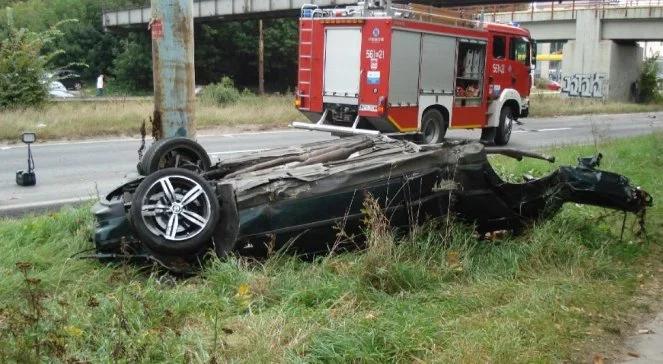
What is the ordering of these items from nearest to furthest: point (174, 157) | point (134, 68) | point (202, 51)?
point (174, 157) → point (202, 51) → point (134, 68)

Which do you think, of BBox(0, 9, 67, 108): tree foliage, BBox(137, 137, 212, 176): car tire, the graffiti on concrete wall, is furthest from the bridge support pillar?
BBox(137, 137, 212, 176): car tire

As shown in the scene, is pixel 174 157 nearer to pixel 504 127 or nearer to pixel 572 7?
pixel 504 127

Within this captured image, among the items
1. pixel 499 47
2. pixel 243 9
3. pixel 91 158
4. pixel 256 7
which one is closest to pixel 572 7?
pixel 256 7

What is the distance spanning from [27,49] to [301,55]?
10754 millimetres

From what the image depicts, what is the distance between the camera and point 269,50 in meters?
59.5

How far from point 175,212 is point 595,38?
4571 cm

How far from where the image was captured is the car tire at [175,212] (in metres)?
4.95

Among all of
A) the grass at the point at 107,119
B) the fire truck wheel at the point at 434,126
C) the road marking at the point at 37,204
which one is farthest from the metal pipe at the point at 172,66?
the grass at the point at 107,119

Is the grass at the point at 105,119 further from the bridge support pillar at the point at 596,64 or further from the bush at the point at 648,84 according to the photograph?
the bush at the point at 648,84

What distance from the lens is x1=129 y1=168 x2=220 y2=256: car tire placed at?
4.95 m

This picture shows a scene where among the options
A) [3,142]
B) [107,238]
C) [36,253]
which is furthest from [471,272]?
[3,142]

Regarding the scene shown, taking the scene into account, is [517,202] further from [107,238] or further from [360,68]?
[360,68]

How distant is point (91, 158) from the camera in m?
13.7

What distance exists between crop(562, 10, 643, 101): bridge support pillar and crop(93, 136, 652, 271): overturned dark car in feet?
141
